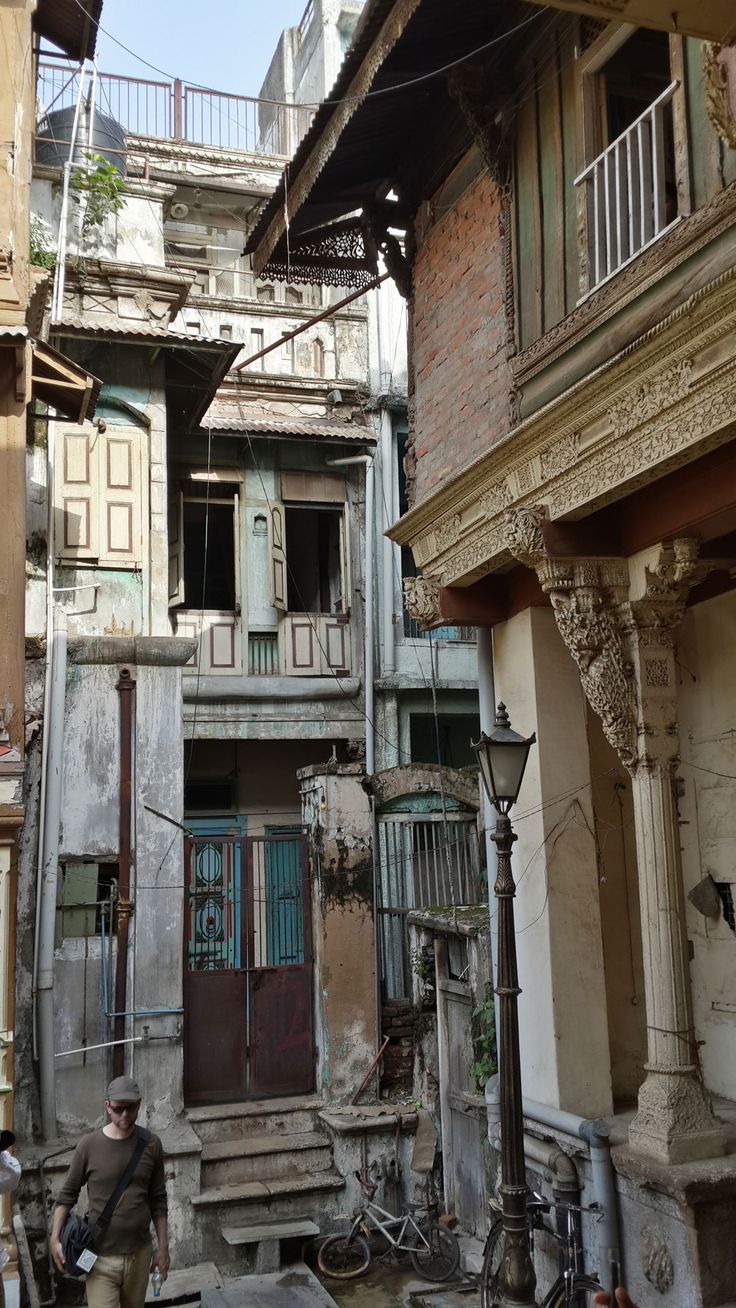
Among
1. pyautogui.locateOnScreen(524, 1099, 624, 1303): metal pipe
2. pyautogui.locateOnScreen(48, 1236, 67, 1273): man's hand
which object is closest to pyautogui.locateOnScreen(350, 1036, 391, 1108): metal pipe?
pyautogui.locateOnScreen(524, 1099, 624, 1303): metal pipe

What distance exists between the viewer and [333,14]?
67.3 feet

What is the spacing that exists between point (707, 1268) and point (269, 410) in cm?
1342

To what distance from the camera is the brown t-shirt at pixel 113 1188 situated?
6090 mm

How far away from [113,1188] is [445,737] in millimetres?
12113

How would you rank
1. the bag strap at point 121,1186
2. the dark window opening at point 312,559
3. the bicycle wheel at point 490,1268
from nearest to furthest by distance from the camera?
1. the bag strap at point 121,1186
2. the bicycle wheel at point 490,1268
3. the dark window opening at point 312,559

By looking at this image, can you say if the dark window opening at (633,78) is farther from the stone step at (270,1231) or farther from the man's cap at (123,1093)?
the stone step at (270,1231)

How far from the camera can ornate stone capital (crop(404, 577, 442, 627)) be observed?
8602mm

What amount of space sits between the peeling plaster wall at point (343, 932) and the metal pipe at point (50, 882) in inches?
106

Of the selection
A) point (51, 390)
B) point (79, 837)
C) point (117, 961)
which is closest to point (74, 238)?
point (51, 390)

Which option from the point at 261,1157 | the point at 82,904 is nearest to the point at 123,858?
the point at 82,904

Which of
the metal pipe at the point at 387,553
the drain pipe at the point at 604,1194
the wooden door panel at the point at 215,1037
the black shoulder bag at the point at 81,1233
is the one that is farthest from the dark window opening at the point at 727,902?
the metal pipe at the point at 387,553

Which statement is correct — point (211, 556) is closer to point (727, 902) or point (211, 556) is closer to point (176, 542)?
point (176, 542)

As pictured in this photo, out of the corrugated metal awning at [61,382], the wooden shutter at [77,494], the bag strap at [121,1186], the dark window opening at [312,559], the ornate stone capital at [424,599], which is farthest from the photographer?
the dark window opening at [312,559]

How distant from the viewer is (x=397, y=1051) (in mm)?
11758
